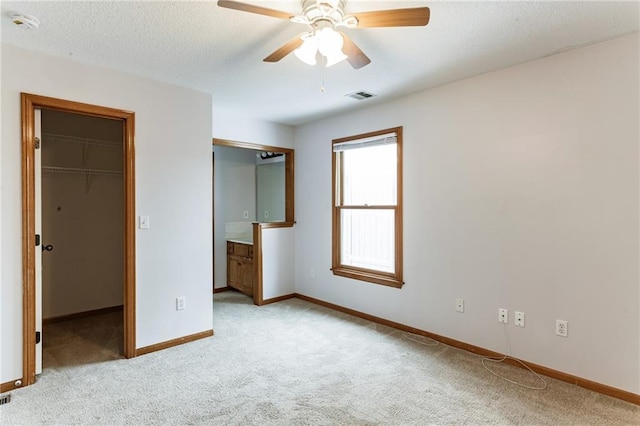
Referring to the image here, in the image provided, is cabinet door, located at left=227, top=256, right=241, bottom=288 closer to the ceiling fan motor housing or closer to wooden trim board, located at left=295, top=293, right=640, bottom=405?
wooden trim board, located at left=295, top=293, right=640, bottom=405

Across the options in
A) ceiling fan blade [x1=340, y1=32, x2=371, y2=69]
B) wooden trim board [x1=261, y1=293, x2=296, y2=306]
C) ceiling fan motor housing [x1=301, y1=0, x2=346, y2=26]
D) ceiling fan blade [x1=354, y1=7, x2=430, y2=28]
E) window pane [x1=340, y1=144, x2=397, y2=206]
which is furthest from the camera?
wooden trim board [x1=261, y1=293, x2=296, y2=306]

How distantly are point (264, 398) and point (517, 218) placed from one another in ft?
7.73

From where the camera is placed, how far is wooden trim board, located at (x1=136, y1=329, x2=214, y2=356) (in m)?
3.05

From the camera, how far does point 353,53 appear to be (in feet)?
6.50

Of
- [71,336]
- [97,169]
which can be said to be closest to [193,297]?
[71,336]

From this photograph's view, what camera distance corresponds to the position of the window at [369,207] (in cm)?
371

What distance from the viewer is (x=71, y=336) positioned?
3477mm

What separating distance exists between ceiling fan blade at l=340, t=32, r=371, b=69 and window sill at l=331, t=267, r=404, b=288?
7.61ft

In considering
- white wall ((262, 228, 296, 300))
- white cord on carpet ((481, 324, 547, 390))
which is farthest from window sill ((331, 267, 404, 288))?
white cord on carpet ((481, 324, 547, 390))

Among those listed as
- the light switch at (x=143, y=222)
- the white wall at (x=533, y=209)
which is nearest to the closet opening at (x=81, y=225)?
the light switch at (x=143, y=222)

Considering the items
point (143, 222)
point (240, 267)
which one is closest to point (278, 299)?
point (240, 267)

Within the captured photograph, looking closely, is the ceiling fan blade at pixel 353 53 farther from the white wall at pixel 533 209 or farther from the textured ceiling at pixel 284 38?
the white wall at pixel 533 209

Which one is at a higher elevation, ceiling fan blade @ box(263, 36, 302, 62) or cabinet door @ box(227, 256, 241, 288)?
ceiling fan blade @ box(263, 36, 302, 62)

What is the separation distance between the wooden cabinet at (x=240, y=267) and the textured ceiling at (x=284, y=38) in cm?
248
